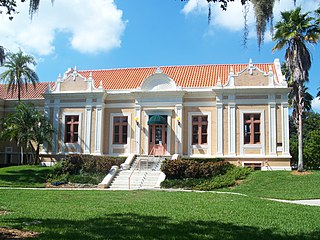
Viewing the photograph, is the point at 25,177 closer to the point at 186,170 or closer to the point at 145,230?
the point at 186,170

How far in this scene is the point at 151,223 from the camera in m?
9.75

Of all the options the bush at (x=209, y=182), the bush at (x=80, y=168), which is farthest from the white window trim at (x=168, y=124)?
the bush at (x=209, y=182)

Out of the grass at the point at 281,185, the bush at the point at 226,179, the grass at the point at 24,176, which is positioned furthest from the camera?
the grass at the point at 24,176

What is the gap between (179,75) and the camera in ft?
113

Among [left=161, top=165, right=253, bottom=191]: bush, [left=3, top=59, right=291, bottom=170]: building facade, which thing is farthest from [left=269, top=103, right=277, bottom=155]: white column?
[left=161, top=165, right=253, bottom=191]: bush

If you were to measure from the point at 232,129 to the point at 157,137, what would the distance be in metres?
5.90

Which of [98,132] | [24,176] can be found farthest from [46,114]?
[24,176]

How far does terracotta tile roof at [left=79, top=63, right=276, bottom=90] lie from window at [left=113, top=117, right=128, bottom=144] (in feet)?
10.6

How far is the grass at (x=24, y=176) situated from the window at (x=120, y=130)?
6517 mm

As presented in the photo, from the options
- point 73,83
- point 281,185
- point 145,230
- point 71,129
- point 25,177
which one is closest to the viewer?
point 145,230

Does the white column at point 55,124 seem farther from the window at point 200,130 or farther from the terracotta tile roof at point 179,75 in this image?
the window at point 200,130

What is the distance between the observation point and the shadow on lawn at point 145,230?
8.08 metres

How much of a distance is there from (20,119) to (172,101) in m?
11.8

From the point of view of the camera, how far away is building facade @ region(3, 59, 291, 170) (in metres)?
29.2
